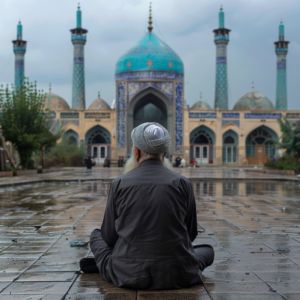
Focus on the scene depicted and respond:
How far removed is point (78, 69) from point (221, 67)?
36.9 ft

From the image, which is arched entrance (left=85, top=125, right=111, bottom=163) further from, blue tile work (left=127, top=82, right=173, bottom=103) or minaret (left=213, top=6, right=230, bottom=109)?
minaret (left=213, top=6, right=230, bottom=109)

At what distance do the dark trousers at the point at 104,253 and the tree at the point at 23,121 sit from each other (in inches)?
644

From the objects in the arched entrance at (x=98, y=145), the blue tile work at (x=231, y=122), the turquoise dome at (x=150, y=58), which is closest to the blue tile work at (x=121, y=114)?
the arched entrance at (x=98, y=145)

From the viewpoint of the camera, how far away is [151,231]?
8.40 ft

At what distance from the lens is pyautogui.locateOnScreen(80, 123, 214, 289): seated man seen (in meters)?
2.55

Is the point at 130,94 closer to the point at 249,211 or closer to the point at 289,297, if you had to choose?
the point at 249,211

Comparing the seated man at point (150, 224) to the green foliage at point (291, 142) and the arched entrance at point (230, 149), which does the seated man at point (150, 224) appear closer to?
the green foliage at point (291, 142)

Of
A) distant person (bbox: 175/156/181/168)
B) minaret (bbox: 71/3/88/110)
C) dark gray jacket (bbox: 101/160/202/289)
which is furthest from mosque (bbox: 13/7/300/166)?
dark gray jacket (bbox: 101/160/202/289)

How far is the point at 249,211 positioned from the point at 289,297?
419 cm

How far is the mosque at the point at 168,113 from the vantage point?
36.1 metres

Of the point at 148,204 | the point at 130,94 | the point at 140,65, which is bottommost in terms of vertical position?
the point at 148,204

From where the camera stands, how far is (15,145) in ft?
64.5

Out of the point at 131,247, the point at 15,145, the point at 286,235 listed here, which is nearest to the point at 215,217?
the point at 286,235

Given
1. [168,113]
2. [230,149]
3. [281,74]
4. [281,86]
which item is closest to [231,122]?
[230,149]
